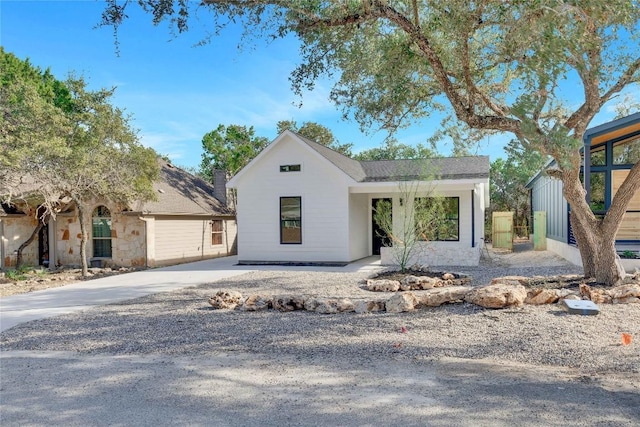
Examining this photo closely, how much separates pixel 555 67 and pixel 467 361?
4427 millimetres

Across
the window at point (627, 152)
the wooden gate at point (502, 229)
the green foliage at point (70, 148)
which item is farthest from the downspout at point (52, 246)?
the window at point (627, 152)

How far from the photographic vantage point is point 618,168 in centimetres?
1260

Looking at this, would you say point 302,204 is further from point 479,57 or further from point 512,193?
point 512,193

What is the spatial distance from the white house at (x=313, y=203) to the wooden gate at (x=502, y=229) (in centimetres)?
518

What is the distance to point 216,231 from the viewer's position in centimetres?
1927

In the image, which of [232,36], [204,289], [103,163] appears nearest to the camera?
[232,36]

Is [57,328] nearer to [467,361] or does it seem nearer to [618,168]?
[467,361]

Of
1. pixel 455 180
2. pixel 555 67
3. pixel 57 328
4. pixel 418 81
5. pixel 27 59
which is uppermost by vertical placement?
pixel 27 59

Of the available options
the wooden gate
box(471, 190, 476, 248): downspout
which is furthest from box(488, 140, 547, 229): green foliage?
box(471, 190, 476, 248): downspout

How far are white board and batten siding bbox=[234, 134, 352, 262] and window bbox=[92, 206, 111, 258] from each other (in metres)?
4.68

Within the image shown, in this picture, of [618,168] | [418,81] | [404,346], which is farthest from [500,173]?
[404,346]

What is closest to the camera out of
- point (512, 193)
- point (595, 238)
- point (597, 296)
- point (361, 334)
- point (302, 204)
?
point (361, 334)

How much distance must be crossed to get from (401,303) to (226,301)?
9.77ft

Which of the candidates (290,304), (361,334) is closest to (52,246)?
(290,304)
